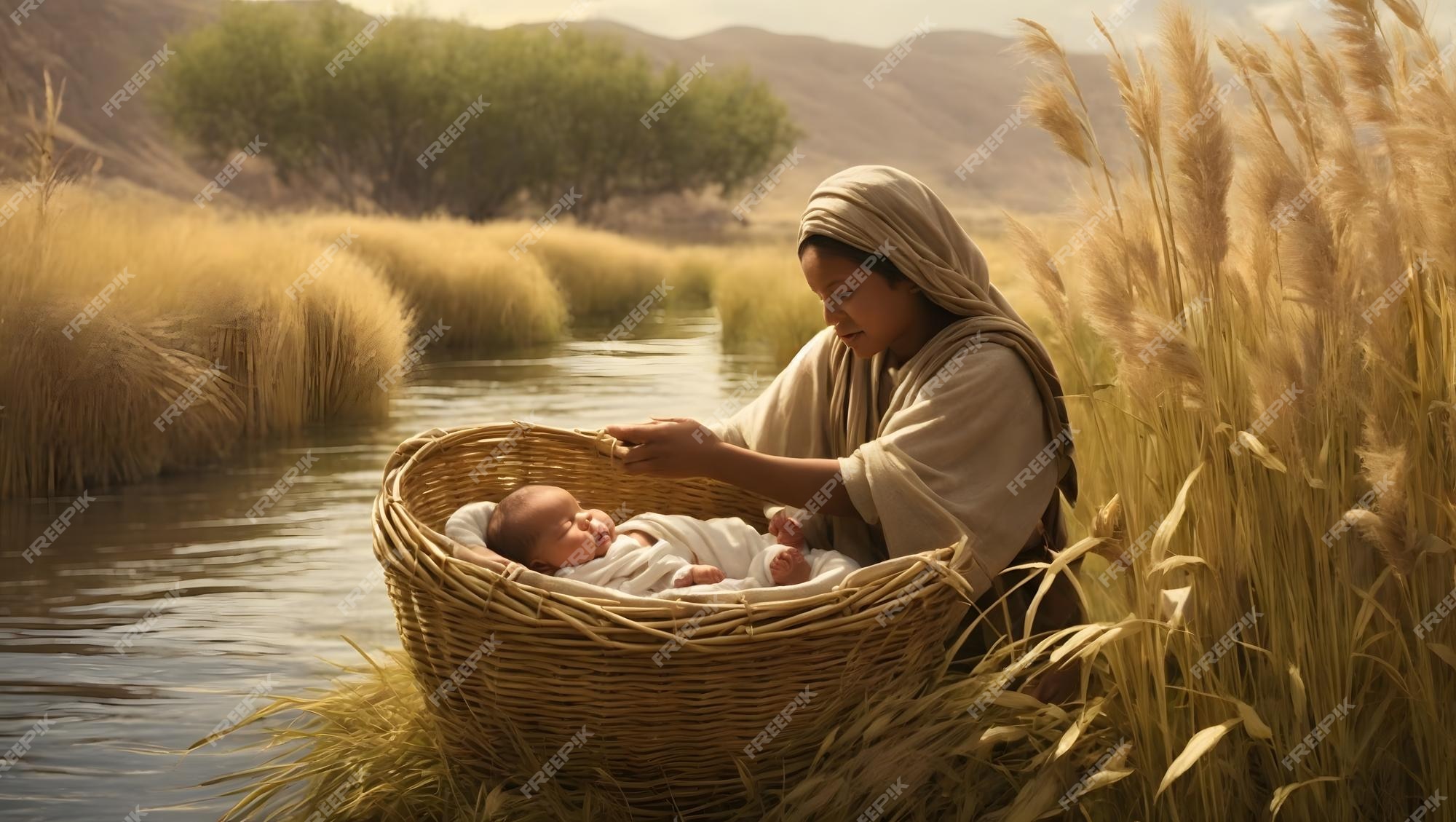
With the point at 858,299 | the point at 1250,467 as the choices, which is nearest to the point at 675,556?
the point at 858,299

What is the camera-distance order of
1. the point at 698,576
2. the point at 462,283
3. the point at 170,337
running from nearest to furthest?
1. the point at 698,576
2. the point at 170,337
3. the point at 462,283

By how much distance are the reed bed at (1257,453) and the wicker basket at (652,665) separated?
11 centimetres

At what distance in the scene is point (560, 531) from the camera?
230 centimetres

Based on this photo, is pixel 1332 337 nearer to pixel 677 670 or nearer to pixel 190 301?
pixel 677 670

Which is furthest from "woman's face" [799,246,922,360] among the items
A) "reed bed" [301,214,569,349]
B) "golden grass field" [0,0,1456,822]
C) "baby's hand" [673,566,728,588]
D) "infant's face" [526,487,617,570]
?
"reed bed" [301,214,569,349]

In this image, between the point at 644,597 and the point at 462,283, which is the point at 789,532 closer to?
the point at 644,597

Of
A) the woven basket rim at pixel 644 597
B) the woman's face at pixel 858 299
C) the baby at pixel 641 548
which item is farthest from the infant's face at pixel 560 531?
the woman's face at pixel 858 299

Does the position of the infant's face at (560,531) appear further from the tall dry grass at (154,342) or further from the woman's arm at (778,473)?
the tall dry grass at (154,342)

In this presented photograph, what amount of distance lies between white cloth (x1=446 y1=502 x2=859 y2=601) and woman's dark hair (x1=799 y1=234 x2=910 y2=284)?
492mm

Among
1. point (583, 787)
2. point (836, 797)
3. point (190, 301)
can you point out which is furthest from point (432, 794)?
point (190, 301)

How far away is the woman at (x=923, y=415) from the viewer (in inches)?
80.4

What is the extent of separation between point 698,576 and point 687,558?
8.2 inches

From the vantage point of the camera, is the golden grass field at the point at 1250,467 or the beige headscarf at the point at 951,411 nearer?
the golden grass field at the point at 1250,467

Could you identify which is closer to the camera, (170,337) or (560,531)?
(560,531)
